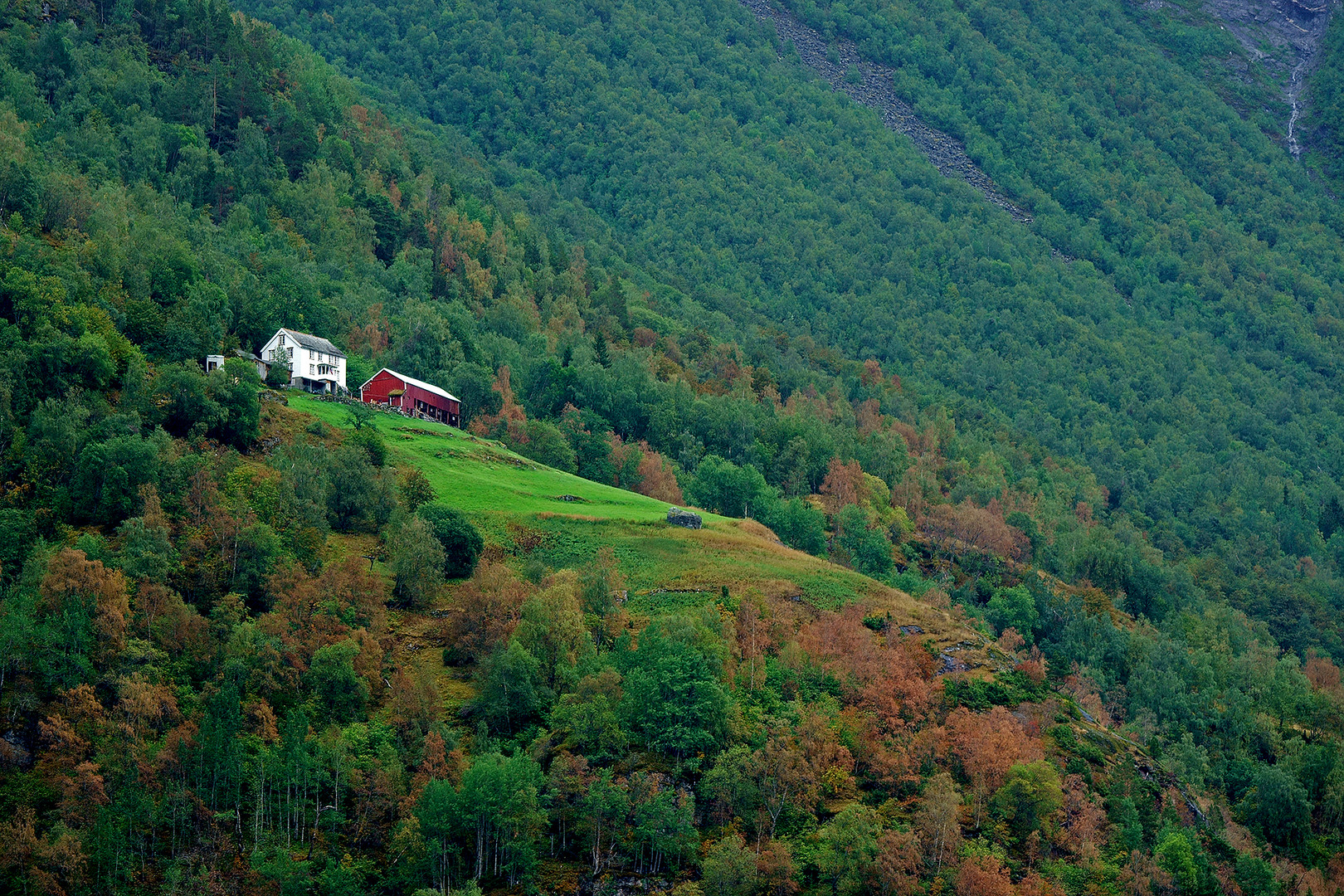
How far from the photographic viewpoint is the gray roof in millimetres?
140750

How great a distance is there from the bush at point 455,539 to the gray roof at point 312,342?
34.8 m

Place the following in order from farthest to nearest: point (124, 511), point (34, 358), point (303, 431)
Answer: point (303, 431) < point (34, 358) < point (124, 511)

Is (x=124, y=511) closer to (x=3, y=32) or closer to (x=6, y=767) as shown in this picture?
(x=6, y=767)

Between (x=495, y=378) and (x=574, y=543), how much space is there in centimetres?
5407

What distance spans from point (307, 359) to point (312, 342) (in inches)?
80.8

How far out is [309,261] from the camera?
6875 inches

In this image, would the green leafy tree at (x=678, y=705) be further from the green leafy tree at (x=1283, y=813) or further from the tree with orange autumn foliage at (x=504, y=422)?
the tree with orange autumn foliage at (x=504, y=422)

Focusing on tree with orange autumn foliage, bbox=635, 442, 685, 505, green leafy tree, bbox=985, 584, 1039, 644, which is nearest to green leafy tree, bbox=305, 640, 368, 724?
tree with orange autumn foliage, bbox=635, 442, 685, 505

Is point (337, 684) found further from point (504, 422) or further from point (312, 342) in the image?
point (504, 422)

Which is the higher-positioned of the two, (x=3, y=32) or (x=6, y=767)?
(x=3, y=32)

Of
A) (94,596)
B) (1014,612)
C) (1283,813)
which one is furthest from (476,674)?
(1014,612)

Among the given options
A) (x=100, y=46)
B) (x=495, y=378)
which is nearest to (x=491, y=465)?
(x=495, y=378)

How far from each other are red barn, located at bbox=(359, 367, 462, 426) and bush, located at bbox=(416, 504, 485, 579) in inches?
1473

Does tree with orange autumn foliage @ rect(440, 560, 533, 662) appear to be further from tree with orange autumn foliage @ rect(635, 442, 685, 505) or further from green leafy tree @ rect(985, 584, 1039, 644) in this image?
green leafy tree @ rect(985, 584, 1039, 644)
